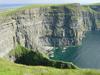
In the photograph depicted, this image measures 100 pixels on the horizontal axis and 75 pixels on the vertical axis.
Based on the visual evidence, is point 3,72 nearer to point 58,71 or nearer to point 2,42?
point 58,71

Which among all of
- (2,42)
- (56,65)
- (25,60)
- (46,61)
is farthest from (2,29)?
(56,65)

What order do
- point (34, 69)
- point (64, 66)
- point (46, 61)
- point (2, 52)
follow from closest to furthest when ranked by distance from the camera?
point (34, 69) < point (64, 66) < point (46, 61) < point (2, 52)

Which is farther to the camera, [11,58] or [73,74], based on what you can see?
[11,58]

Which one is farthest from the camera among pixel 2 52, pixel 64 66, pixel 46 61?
pixel 2 52

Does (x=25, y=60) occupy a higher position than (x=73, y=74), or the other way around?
(x=73, y=74)

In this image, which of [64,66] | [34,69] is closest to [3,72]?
[34,69]

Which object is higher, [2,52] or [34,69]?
[34,69]

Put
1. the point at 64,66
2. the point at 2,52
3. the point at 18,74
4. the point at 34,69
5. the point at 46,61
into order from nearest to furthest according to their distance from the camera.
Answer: the point at 18,74 → the point at 34,69 → the point at 64,66 → the point at 46,61 → the point at 2,52

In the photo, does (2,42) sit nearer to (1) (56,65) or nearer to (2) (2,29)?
(2) (2,29)

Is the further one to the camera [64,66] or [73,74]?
[64,66]

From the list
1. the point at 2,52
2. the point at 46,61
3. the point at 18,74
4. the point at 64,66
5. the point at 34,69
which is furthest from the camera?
the point at 2,52
